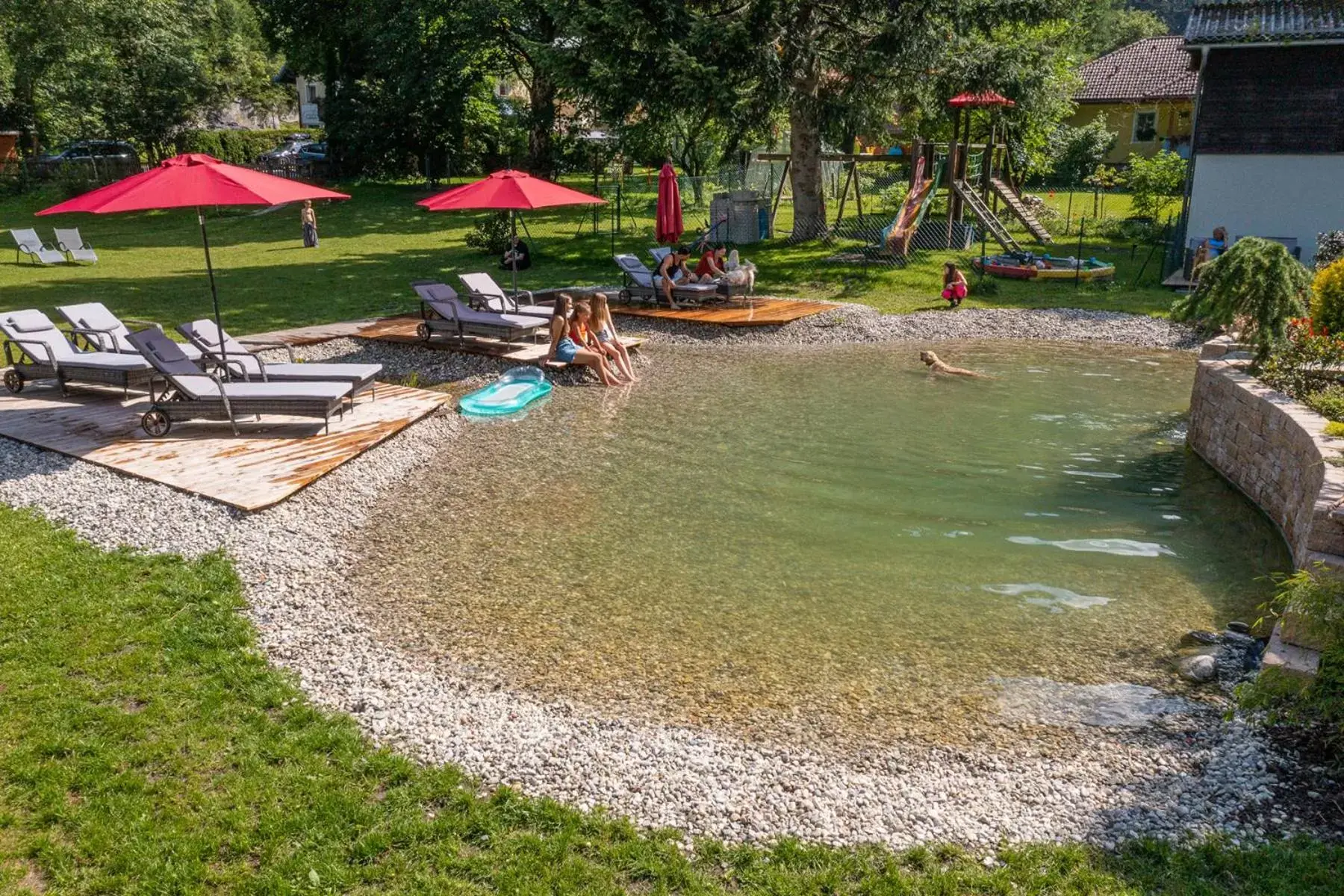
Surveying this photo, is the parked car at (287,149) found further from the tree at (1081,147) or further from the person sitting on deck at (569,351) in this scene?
the person sitting on deck at (569,351)

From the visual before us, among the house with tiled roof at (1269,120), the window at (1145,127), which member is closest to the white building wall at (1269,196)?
the house with tiled roof at (1269,120)

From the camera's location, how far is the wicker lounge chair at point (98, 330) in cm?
1219

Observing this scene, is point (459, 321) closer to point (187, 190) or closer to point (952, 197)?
point (187, 190)

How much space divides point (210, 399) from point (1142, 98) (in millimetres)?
46714

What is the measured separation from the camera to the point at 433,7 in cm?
3478

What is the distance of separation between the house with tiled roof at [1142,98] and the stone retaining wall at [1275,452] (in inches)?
1495

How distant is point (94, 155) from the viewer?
41.1 meters

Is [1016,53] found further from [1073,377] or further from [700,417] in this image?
[700,417]

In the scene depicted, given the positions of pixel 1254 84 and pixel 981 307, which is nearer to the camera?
pixel 981 307

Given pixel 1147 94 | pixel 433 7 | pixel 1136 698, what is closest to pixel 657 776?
pixel 1136 698

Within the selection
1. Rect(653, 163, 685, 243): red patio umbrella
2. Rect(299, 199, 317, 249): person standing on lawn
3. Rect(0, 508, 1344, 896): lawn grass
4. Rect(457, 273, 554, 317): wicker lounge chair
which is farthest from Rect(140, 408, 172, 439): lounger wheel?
Rect(299, 199, 317, 249): person standing on lawn

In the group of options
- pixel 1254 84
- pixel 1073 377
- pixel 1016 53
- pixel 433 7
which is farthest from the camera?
pixel 433 7

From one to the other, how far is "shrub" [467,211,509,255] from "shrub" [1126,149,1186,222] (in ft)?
59.9

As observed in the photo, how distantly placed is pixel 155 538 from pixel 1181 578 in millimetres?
8429
